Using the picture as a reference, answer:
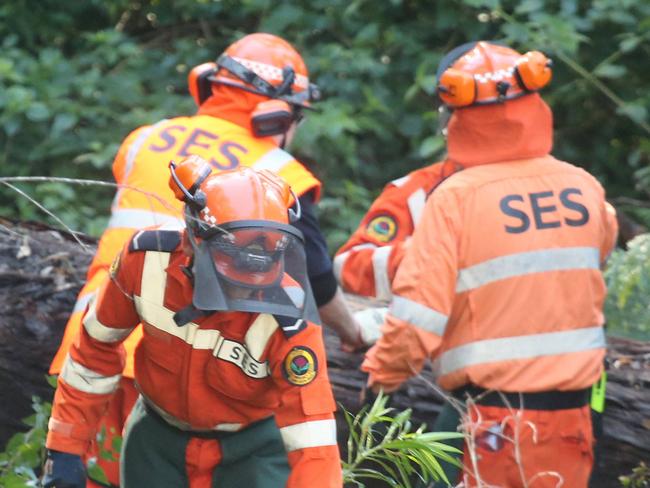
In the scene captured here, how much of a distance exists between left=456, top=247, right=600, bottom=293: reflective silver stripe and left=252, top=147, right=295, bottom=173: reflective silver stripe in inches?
29.3

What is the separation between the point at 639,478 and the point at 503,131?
1396mm

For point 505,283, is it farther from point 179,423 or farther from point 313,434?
point 179,423

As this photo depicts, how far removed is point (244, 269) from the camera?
275 centimetres

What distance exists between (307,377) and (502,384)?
43.7 inches

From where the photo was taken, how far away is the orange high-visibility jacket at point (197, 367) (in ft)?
9.66

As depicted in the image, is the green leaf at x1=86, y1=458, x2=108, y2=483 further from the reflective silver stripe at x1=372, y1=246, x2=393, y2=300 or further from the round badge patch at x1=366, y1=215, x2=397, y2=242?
the round badge patch at x1=366, y1=215, x2=397, y2=242

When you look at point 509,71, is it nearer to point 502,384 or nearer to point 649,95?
point 502,384

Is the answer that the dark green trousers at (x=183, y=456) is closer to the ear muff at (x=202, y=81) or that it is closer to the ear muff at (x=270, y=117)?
the ear muff at (x=270, y=117)

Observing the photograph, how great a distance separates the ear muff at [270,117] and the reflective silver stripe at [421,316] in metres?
0.84

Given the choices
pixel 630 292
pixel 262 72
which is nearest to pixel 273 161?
pixel 262 72

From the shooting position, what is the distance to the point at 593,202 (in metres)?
3.87

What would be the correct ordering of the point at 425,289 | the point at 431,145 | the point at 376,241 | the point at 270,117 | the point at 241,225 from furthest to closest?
the point at 431,145, the point at 376,241, the point at 270,117, the point at 425,289, the point at 241,225

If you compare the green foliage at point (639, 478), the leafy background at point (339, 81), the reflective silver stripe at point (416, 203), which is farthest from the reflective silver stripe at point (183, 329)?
the leafy background at point (339, 81)

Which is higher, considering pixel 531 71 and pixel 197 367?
pixel 531 71
